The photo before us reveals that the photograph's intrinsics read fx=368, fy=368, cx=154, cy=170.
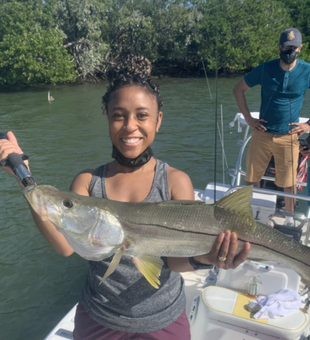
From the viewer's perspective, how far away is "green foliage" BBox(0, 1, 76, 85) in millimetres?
31016

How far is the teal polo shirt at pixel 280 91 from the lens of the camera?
16.4ft

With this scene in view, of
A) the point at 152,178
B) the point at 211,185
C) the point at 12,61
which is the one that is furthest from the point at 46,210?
the point at 12,61

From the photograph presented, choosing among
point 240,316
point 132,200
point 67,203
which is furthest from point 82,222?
point 240,316

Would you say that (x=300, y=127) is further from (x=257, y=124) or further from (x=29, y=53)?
(x=29, y=53)

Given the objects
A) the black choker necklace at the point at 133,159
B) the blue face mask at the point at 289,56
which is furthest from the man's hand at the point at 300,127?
the black choker necklace at the point at 133,159

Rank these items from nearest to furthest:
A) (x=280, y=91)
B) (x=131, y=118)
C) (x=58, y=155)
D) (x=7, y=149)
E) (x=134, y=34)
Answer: (x=7, y=149) → (x=131, y=118) → (x=280, y=91) → (x=58, y=155) → (x=134, y=34)

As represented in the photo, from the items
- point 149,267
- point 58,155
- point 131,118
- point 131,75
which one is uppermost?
point 131,75

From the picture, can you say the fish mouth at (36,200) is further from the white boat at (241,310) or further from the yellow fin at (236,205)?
the white boat at (241,310)

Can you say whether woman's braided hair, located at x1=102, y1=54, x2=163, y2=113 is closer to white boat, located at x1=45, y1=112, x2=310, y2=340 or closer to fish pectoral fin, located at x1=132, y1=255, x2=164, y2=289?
fish pectoral fin, located at x1=132, y1=255, x2=164, y2=289

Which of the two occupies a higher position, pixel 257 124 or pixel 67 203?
pixel 67 203

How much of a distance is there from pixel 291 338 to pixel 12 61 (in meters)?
32.9

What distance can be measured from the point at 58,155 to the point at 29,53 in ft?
67.9

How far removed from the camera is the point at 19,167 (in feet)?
6.64

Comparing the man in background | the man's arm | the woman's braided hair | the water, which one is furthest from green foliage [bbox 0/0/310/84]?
the woman's braided hair
